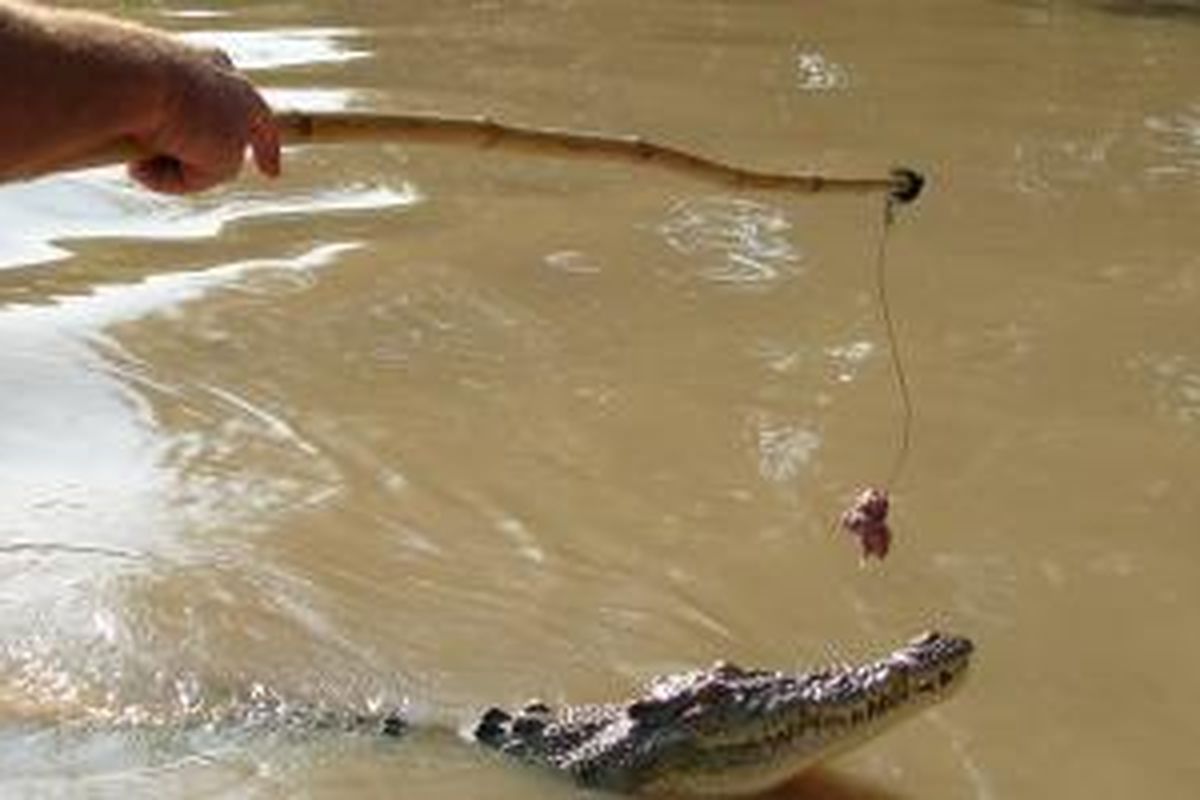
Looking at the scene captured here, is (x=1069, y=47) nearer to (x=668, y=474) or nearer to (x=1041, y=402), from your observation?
(x=1041, y=402)

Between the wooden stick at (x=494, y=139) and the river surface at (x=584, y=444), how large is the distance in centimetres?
144

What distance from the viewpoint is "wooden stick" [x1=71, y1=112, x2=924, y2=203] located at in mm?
3709

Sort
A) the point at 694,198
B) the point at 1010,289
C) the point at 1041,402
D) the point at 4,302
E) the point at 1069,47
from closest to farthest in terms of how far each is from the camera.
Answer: the point at 1041,402 → the point at 4,302 → the point at 1010,289 → the point at 694,198 → the point at 1069,47

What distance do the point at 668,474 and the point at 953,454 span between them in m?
0.85

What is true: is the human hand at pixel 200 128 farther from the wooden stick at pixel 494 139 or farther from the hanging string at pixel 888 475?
the hanging string at pixel 888 475

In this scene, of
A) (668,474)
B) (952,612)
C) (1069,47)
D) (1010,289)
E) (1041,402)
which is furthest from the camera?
(1069,47)

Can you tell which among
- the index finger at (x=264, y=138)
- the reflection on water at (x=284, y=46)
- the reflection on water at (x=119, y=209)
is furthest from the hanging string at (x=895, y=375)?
the reflection on water at (x=284, y=46)

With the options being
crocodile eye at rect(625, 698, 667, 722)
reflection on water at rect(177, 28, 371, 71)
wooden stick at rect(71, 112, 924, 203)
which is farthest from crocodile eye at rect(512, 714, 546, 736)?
reflection on water at rect(177, 28, 371, 71)

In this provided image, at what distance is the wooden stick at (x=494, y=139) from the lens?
12.2ft

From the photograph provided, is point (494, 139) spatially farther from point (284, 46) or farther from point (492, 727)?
point (284, 46)

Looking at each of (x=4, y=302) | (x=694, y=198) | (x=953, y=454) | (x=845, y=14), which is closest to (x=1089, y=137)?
(x=694, y=198)

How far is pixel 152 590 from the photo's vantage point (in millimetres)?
6078

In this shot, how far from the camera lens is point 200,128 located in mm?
3193

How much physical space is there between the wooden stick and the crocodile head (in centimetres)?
115
